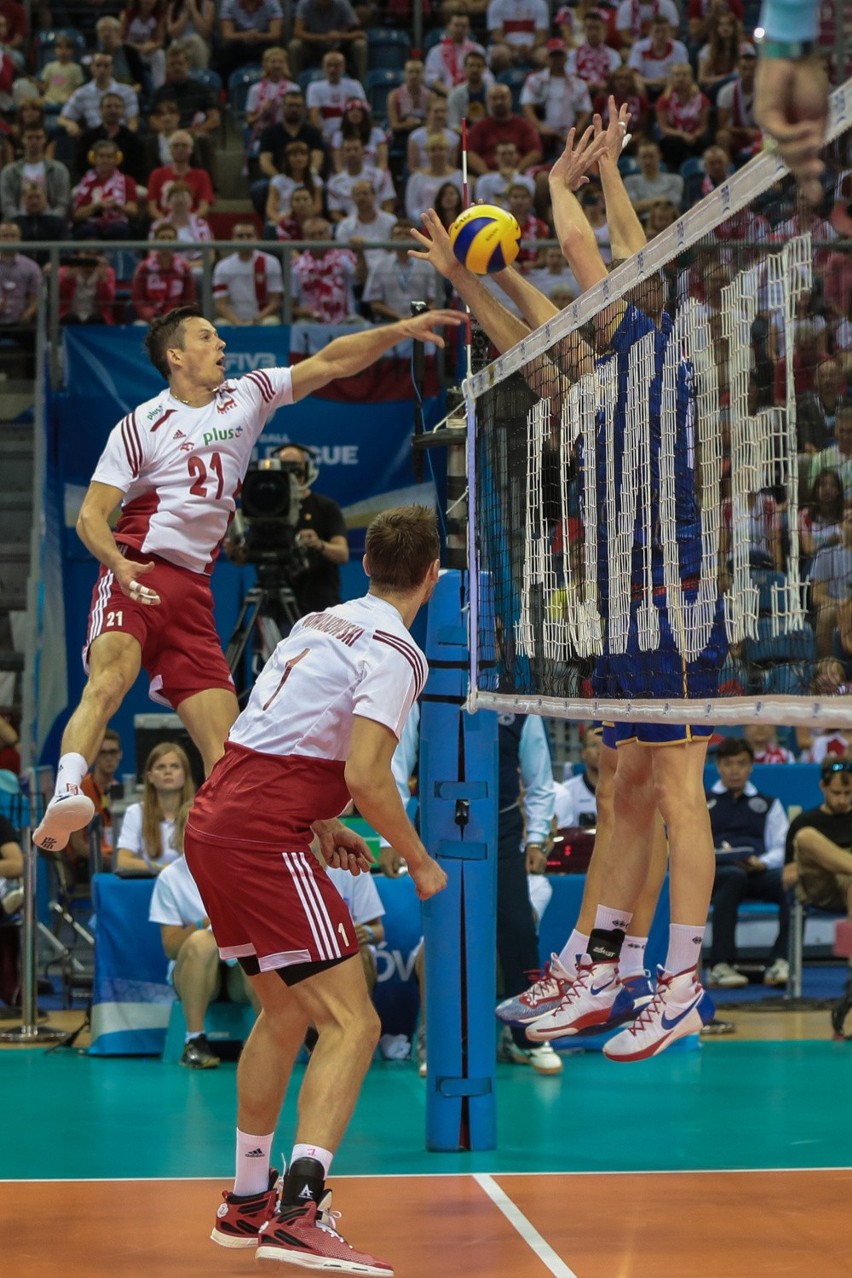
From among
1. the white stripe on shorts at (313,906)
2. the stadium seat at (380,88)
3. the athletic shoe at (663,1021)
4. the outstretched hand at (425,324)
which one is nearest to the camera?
the white stripe on shorts at (313,906)

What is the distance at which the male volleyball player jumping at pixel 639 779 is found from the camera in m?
5.78

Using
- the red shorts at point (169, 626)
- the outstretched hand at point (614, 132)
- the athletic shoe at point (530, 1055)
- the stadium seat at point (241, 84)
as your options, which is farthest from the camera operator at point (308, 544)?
the stadium seat at point (241, 84)

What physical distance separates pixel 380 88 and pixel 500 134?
1.91m

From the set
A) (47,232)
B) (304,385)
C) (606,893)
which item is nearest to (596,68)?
(47,232)

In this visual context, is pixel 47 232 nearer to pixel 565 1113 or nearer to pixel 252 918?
pixel 565 1113

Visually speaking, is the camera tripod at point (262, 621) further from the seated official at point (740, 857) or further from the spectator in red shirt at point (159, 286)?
the spectator in red shirt at point (159, 286)

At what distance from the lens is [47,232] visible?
640 inches

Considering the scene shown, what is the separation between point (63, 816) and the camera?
22.1 ft

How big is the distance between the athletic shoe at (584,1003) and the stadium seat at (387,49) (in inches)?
584

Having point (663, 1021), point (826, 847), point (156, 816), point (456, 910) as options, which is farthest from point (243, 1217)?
point (826, 847)

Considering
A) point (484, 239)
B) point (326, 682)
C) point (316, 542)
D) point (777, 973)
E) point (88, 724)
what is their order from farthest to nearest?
point (777, 973) → point (316, 542) → point (88, 724) → point (484, 239) → point (326, 682)

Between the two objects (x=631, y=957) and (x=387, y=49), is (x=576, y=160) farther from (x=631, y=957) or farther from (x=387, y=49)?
(x=387, y=49)

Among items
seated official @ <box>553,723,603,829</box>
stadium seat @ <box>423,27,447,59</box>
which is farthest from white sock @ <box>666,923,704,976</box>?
stadium seat @ <box>423,27,447,59</box>

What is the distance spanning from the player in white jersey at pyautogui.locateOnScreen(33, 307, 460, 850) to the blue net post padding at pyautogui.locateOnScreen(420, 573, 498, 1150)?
1181mm
